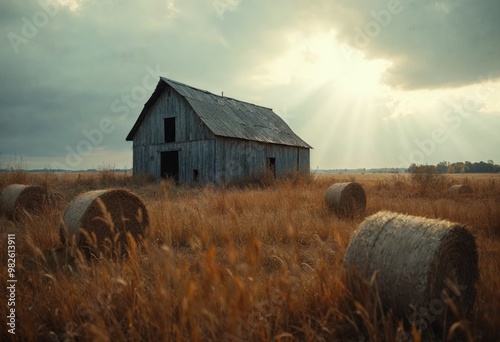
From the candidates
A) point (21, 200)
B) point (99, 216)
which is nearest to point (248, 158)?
point (21, 200)

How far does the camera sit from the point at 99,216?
486 centimetres

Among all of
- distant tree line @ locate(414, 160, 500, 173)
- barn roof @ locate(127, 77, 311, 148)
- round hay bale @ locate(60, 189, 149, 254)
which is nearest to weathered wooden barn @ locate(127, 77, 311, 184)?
barn roof @ locate(127, 77, 311, 148)

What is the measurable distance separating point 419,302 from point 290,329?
1.12 m

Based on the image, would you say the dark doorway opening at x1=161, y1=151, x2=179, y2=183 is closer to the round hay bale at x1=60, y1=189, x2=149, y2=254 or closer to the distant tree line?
the round hay bale at x1=60, y1=189, x2=149, y2=254

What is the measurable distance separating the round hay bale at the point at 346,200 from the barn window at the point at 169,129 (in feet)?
39.7

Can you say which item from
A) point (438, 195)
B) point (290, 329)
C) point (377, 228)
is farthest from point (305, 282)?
point (438, 195)

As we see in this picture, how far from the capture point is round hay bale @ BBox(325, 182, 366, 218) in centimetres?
834

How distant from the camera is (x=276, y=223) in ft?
19.5

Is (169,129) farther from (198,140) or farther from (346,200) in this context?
(346,200)

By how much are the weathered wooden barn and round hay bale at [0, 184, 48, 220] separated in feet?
29.1

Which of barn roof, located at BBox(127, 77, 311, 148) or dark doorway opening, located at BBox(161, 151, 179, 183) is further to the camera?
dark doorway opening, located at BBox(161, 151, 179, 183)

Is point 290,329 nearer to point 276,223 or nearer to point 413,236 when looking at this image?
point 413,236

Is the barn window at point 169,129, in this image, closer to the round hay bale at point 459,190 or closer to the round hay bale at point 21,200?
the round hay bale at point 21,200

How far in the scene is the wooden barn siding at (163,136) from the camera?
16.9 m
